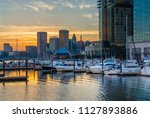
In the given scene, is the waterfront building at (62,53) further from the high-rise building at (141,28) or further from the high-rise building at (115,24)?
the high-rise building at (141,28)

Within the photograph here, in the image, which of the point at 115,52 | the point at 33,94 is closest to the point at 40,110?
the point at 33,94

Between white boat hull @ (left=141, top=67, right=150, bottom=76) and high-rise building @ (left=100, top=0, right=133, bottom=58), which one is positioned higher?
high-rise building @ (left=100, top=0, right=133, bottom=58)

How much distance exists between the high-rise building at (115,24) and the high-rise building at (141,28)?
1336 centimetres

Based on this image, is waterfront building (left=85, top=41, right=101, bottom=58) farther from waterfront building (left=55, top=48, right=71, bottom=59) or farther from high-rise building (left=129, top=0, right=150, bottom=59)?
high-rise building (left=129, top=0, right=150, bottom=59)

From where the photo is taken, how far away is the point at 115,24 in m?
117

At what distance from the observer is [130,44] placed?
95875mm

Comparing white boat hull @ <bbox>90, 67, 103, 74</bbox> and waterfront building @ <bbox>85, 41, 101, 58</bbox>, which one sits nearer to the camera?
white boat hull @ <bbox>90, 67, 103, 74</bbox>

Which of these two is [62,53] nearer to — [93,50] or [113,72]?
[93,50]

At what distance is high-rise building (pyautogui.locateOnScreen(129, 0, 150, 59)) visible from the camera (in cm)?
8825

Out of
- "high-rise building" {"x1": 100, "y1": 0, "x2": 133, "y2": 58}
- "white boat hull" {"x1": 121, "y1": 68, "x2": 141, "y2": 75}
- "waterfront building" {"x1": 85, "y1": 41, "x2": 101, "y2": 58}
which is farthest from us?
"waterfront building" {"x1": 85, "y1": 41, "x2": 101, "y2": 58}

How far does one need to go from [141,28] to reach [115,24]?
85.0 ft

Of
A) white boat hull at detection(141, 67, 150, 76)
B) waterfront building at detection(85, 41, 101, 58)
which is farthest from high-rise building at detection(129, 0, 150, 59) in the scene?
white boat hull at detection(141, 67, 150, 76)

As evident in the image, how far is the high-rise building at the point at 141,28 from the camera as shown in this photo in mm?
88250

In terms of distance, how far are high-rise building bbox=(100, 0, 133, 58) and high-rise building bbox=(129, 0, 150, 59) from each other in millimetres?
13364
